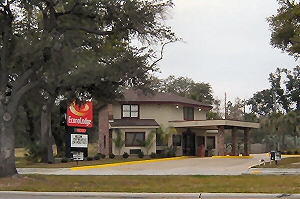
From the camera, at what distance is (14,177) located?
19688 mm

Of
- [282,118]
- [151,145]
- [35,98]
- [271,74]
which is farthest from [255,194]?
[271,74]

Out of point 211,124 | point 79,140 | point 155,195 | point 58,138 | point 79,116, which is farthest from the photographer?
point 58,138

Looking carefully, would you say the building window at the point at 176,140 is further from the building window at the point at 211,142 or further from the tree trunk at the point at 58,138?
the tree trunk at the point at 58,138

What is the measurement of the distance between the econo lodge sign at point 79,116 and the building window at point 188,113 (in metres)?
11.6

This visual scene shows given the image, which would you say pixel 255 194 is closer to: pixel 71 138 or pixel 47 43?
pixel 47 43

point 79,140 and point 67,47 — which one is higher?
point 67,47

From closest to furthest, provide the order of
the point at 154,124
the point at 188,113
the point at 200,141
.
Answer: the point at 154,124
the point at 188,113
the point at 200,141

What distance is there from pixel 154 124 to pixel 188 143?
18.5ft

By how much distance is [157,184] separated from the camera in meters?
18.6

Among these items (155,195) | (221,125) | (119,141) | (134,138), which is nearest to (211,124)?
(221,125)

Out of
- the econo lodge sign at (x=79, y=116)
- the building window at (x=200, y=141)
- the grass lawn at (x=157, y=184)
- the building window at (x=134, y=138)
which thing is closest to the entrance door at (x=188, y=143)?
the building window at (x=200, y=141)

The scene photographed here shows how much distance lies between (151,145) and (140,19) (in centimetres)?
2377

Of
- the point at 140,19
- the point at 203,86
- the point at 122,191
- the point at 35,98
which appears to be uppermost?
the point at 203,86

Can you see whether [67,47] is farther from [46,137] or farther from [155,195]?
[46,137]
